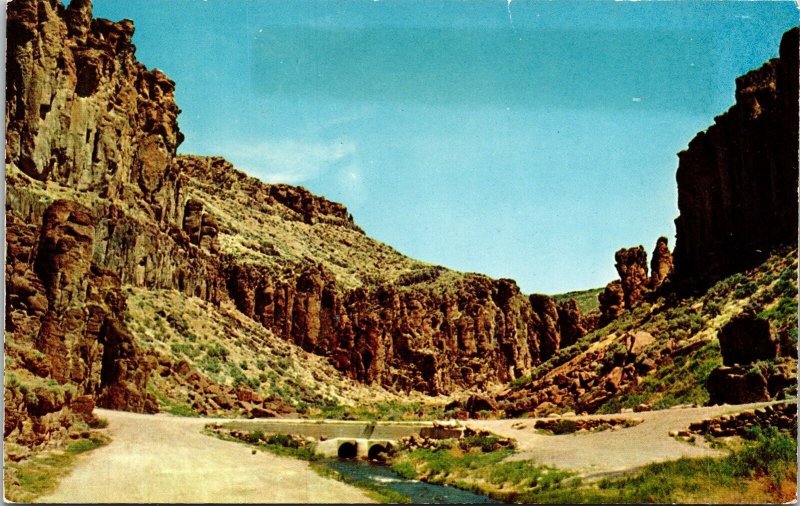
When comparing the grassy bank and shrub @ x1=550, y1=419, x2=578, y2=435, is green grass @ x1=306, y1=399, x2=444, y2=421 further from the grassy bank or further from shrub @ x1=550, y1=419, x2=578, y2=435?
the grassy bank

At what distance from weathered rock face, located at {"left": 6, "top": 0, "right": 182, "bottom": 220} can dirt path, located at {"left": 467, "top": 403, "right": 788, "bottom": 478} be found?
38446mm

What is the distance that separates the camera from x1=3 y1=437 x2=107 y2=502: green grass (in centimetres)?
1684

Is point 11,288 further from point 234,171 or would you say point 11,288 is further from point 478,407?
point 234,171

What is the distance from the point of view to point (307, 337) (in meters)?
88.1

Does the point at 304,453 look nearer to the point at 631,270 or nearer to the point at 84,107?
the point at 84,107

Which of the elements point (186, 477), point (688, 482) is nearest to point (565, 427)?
point (688, 482)

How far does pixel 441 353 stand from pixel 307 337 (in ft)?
63.6

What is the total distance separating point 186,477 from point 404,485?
271 inches

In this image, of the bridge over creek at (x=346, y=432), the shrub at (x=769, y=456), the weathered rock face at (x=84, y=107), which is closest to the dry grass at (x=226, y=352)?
the bridge over creek at (x=346, y=432)

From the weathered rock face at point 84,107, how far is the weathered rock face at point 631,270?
1665 inches

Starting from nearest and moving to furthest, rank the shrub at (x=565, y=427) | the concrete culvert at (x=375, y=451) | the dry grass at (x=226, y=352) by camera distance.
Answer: the shrub at (x=565, y=427) → the concrete culvert at (x=375, y=451) → the dry grass at (x=226, y=352)

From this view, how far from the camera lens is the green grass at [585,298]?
141312 mm

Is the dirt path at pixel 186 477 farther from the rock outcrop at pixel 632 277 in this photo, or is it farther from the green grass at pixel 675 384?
the rock outcrop at pixel 632 277

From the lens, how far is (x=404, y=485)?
75.4 feet
